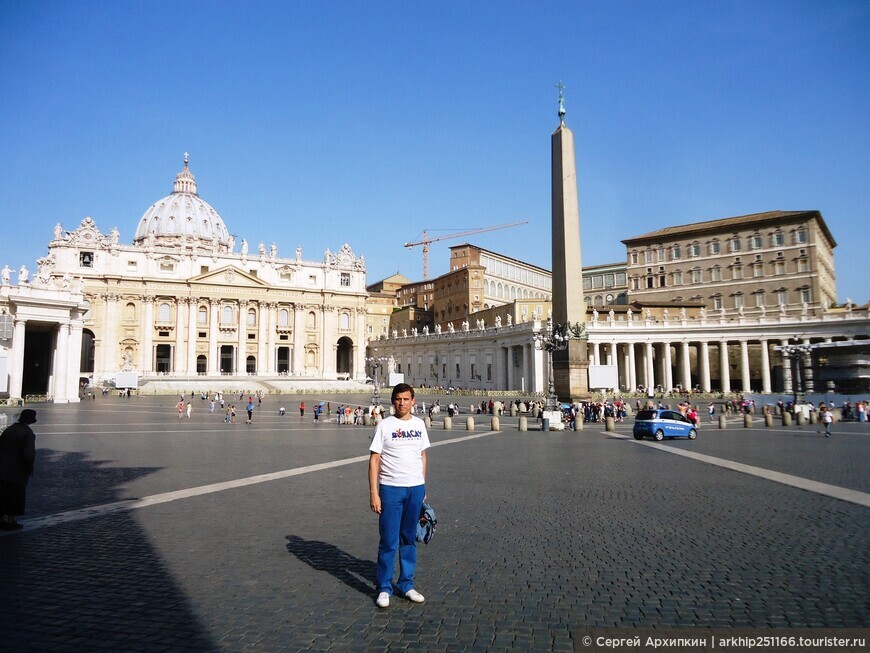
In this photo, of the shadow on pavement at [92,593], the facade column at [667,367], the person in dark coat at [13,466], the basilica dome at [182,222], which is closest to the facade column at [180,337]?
the basilica dome at [182,222]

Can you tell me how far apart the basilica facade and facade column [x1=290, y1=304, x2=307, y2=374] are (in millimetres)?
140

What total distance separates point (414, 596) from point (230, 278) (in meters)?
77.0

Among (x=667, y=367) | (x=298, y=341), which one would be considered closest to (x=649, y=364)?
(x=667, y=367)

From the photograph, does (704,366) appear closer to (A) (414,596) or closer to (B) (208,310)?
(A) (414,596)

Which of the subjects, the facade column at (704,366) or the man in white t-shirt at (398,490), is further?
the facade column at (704,366)

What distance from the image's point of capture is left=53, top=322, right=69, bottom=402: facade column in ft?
122

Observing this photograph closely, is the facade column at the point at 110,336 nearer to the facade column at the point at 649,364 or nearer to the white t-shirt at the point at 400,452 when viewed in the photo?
the facade column at the point at 649,364

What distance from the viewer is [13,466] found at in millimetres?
6949

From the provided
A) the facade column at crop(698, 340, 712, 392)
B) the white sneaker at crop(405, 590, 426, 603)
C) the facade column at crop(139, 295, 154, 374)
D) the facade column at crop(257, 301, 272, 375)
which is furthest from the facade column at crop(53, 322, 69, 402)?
the facade column at crop(698, 340, 712, 392)

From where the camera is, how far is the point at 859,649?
3719mm

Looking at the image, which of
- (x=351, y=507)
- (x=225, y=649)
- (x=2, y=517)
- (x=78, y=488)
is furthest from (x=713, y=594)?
(x=78, y=488)

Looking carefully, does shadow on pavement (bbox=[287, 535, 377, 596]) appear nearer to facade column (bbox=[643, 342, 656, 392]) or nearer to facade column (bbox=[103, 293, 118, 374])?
facade column (bbox=[643, 342, 656, 392])

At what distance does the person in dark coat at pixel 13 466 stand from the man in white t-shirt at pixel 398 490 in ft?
16.2

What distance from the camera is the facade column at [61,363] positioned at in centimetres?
3722
